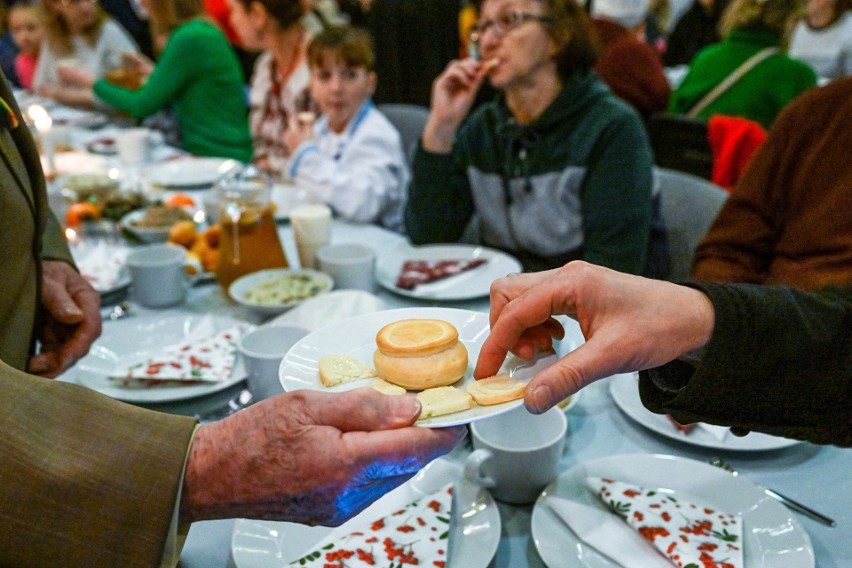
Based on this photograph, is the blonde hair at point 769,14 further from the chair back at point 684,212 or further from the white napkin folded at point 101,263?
the white napkin folded at point 101,263

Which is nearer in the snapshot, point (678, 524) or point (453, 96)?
point (678, 524)

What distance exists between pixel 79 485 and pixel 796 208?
1507 millimetres

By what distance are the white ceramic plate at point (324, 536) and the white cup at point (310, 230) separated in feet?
2.82

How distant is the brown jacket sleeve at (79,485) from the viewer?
0.64 meters

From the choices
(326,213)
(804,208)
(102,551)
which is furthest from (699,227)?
(102,551)

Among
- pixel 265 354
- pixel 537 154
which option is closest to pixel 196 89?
pixel 537 154

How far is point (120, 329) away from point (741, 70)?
271 cm

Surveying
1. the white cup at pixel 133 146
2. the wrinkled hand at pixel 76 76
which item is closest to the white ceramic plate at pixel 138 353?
the white cup at pixel 133 146

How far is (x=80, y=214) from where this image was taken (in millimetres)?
1978

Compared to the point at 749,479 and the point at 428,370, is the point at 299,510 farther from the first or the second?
the point at 749,479

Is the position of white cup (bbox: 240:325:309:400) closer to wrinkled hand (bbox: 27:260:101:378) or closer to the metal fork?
wrinkled hand (bbox: 27:260:101:378)

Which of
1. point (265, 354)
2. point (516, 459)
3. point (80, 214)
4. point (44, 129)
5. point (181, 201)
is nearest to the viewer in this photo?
point (516, 459)

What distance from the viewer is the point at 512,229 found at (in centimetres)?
202

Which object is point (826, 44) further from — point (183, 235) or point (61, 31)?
point (61, 31)
